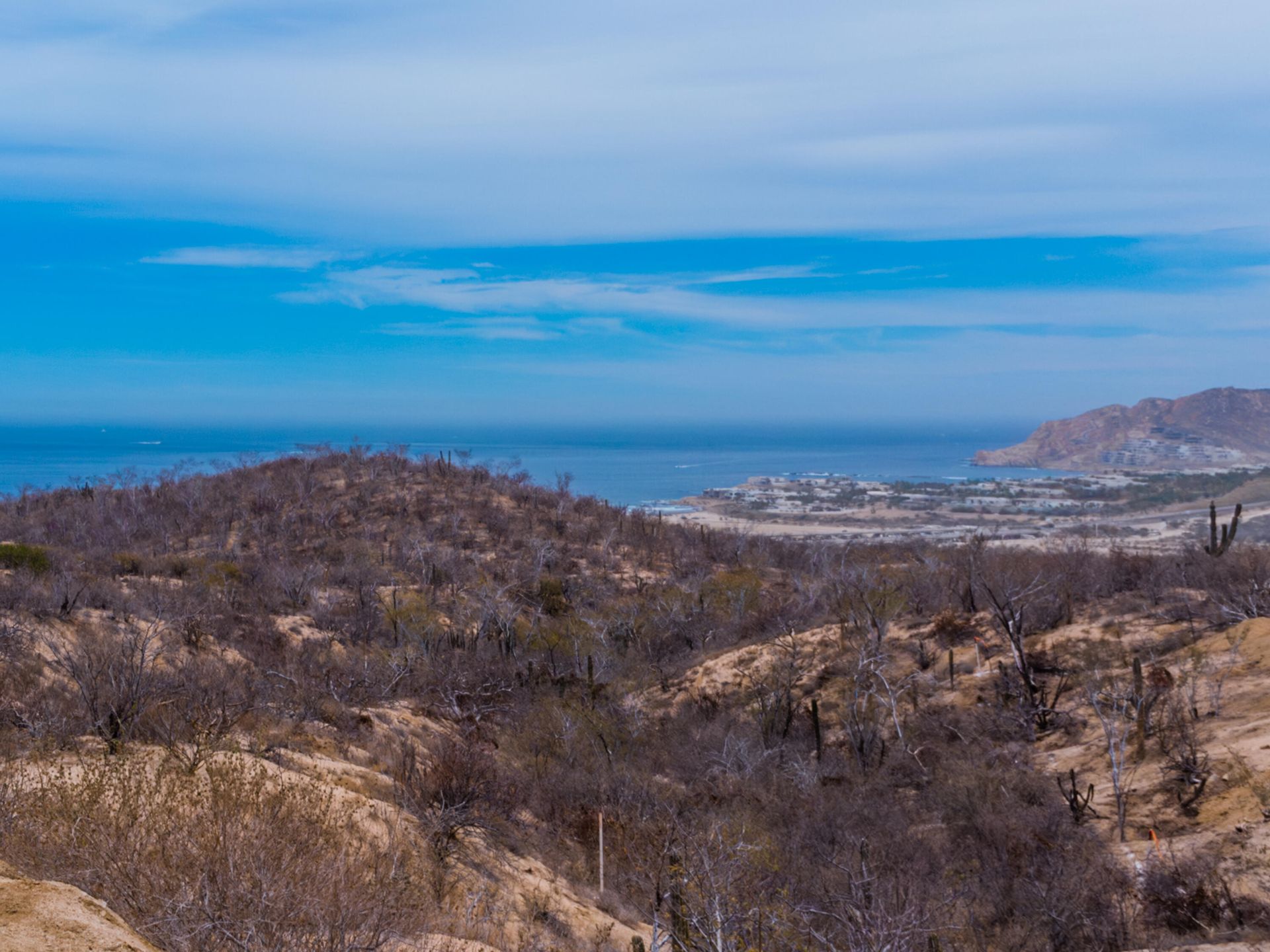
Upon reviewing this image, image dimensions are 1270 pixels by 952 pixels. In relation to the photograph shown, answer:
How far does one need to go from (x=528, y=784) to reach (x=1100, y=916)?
36.3 ft

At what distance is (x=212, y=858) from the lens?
309 inches

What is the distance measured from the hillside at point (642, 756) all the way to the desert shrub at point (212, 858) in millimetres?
50

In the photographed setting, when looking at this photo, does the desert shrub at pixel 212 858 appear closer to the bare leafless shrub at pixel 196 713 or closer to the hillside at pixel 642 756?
the hillside at pixel 642 756

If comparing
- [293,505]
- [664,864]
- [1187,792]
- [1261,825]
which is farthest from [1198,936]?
[293,505]

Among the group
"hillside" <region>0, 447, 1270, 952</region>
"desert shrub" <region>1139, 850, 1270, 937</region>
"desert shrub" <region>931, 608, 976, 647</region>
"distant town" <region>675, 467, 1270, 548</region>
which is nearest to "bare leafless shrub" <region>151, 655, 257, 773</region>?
"hillside" <region>0, 447, 1270, 952</region>

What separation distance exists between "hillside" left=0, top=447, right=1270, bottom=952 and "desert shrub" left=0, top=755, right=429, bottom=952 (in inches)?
2.0

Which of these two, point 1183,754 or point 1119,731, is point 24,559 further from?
point 1183,754

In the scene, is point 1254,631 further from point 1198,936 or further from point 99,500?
point 99,500

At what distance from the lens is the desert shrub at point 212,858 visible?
696cm

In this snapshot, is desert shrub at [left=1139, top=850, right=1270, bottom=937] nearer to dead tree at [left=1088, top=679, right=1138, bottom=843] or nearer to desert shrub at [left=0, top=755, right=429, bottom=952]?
dead tree at [left=1088, top=679, right=1138, bottom=843]

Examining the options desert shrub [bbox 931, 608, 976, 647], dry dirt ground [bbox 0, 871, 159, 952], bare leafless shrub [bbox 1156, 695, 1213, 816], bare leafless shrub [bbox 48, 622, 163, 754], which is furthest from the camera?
desert shrub [bbox 931, 608, 976, 647]

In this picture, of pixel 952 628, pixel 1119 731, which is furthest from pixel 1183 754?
pixel 952 628

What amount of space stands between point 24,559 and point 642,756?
24.0m

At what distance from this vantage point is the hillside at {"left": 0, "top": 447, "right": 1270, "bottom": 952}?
9414 millimetres
